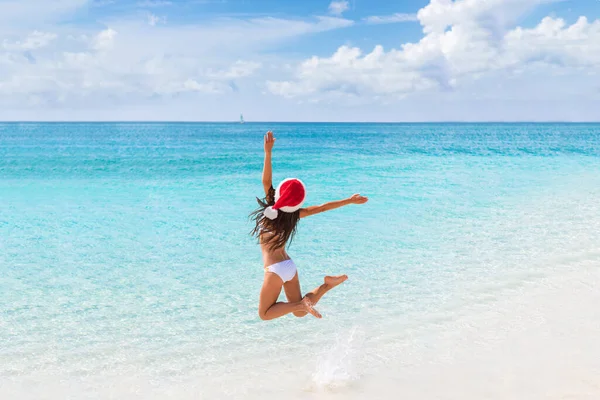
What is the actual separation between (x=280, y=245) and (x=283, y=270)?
0.21m

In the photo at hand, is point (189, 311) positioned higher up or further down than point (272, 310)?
further down

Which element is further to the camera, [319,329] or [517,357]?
[319,329]

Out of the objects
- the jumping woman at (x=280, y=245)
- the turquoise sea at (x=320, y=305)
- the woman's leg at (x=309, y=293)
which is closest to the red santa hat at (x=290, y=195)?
the jumping woman at (x=280, y=245)

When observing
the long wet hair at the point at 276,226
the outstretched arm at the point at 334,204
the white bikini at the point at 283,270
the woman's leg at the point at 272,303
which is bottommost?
the woman's leg at the point at 272,303

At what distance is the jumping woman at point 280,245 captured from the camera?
433 centimetres

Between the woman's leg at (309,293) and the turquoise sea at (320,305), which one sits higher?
the woman's leg at (309,293)

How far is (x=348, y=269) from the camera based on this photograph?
8195 mm

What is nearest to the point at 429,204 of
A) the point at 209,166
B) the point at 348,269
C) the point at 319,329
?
the point at 348,269

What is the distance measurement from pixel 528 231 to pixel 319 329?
21.1ft

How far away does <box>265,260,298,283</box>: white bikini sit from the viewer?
4590mm

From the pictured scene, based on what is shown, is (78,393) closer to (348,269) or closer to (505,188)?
(348,269)

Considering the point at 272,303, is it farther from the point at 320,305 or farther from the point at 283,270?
the point at 320,305

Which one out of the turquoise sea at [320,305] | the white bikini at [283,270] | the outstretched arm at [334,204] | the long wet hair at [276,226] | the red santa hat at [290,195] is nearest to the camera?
the outstretched arm at [334,204]

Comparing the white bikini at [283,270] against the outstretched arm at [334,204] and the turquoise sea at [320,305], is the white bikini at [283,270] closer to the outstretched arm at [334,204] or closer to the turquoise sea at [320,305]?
the outstretched arm at [334,204]
